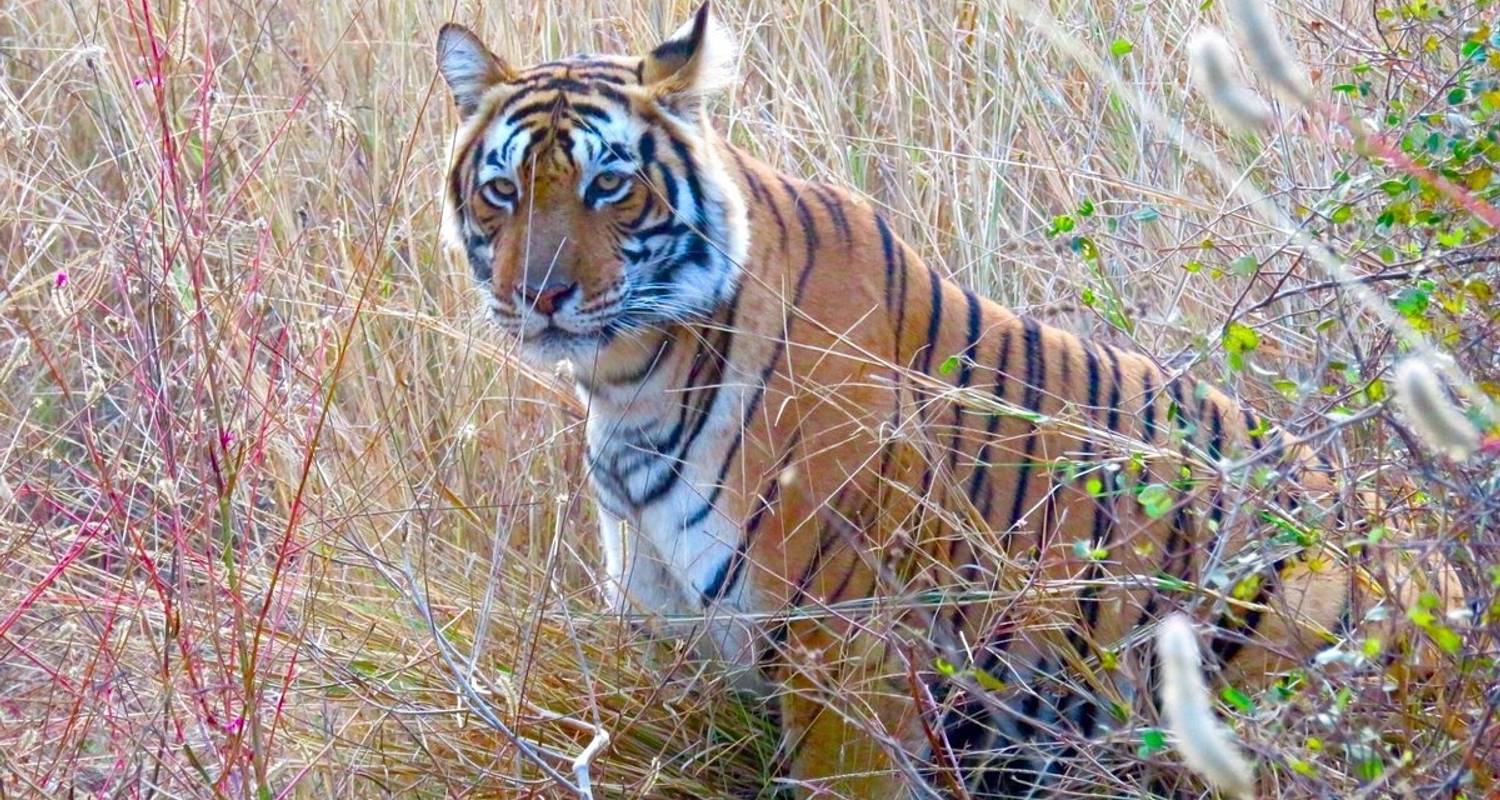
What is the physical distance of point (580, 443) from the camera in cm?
343

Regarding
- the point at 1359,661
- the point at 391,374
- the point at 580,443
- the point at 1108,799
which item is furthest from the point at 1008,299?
the point at 1359,661

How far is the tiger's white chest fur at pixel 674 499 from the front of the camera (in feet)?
9.47

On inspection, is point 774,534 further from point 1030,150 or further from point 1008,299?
Result: point 1030,150

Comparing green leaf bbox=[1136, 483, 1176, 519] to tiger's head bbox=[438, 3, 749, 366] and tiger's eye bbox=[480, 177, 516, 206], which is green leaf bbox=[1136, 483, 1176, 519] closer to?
tiger's head bbox=[438, 3, 749, 366]

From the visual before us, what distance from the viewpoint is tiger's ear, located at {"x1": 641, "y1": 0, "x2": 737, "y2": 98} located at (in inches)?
117

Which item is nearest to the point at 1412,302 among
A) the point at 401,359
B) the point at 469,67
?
the point at 469,67

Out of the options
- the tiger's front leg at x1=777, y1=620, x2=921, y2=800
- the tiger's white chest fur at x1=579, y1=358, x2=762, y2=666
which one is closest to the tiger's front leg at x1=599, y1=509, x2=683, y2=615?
the tiger's white chest fur at x1=579, y1=358, x2=762, y2=666

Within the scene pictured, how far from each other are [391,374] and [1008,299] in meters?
1.36

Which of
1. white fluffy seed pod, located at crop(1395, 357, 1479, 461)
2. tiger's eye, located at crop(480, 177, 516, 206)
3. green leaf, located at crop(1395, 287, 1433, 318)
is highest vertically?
white fluffy seed pod, located at crop(1395, 357, 1479, 461)

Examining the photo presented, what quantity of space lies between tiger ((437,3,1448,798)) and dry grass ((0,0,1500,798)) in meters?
0.14

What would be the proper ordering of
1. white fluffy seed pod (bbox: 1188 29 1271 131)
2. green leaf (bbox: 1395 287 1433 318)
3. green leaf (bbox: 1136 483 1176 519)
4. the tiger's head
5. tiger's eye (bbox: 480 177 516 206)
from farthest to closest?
1. tiger's eye (bbox: 480 177 516 206)
2. the tiger's head
3. green leaf (bbox: 1395 287 1433 318)
4. green leaf (bbox: 1136 483 1176 519)
5. white fluffy seed pod (bbox: 1188 29 1271 131)

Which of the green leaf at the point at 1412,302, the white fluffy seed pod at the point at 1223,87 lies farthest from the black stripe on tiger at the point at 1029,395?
the white fluffy seed pod at the point at 1223,87

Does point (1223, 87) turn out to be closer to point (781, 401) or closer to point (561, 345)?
point (781, 401)

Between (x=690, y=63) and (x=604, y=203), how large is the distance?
0.94ft
